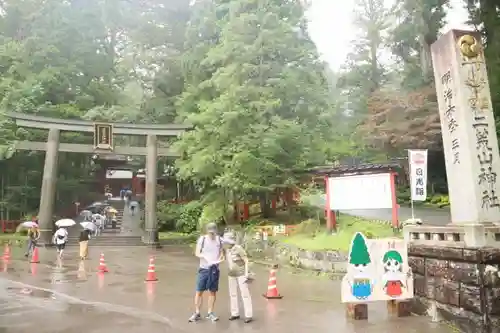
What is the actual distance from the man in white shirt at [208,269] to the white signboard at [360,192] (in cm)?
883

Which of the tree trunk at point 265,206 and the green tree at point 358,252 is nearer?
the green tree at point 358,252

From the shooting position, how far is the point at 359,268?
27.0 ft

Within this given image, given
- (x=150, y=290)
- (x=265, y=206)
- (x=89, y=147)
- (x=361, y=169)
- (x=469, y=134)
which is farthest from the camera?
(x=89, y=147)

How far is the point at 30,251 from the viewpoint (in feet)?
67.2

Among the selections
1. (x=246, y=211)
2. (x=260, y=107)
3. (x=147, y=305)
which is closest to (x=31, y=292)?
(x=147, y=305)

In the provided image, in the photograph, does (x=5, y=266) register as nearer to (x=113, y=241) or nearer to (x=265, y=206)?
(x=113, y=241)

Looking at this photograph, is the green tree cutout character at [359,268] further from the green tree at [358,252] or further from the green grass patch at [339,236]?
the green grass patch at [339,236]

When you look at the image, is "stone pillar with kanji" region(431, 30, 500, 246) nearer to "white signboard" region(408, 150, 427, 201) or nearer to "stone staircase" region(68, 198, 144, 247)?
"white signboard" region(408, 150, 427, 201)

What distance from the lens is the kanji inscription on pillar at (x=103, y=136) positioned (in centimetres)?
2744

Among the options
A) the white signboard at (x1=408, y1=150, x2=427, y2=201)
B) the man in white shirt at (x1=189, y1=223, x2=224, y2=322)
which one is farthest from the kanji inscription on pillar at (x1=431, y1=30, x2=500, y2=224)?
the white signboard at (x1=408, y1=150, x2=427, y2=201)

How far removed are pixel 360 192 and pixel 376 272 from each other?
8219mm

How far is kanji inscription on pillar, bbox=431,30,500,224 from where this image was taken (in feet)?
27.9

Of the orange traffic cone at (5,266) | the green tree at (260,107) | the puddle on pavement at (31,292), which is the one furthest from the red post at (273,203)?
the puddle on pavement at (31,292)

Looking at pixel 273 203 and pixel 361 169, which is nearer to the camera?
pixel 361 169
